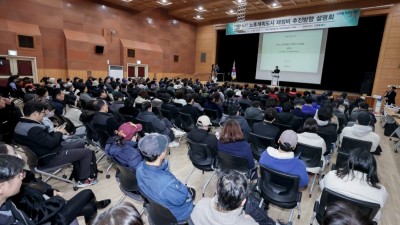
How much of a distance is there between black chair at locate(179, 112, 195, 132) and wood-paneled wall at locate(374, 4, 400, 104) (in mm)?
11738

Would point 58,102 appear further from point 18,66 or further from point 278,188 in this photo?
point 18,66

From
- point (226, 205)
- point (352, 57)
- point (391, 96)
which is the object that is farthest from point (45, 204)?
point (352, 57)

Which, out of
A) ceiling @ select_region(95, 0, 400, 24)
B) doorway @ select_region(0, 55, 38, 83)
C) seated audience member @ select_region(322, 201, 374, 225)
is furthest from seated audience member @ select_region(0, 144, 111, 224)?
ceiling @ select_region(95, 0, 400, 24)

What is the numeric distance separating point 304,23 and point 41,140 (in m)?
13.2

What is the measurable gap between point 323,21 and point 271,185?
12.0m

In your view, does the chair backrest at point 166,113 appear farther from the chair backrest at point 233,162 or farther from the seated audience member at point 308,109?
the seated audience member at point 308,109

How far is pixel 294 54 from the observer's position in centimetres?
1380

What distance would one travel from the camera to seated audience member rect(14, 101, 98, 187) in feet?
8.61

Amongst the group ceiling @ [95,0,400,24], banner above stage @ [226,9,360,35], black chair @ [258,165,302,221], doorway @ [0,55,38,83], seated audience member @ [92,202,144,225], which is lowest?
black chair @ [258,165,302,221]

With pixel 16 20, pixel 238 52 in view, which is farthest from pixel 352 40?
pixel 16 20

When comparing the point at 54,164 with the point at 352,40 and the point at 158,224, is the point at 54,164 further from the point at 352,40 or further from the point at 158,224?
the point at 352,40

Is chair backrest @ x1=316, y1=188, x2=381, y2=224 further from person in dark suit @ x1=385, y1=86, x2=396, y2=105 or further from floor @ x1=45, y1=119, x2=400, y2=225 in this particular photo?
person in dark suit @ x1=385, y1=86, x2=396, y2=105

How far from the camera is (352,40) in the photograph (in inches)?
494

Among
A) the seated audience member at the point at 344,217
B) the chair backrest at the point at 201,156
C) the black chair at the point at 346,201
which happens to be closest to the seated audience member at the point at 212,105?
the chair backrest at the point at 201,156
